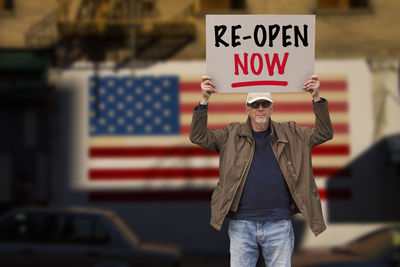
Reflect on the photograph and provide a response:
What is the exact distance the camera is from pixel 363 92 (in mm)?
15484

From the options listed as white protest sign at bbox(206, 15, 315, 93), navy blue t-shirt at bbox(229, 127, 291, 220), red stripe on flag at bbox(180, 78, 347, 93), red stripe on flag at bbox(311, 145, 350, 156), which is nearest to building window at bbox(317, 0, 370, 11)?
red stripe on flag at bbox(180, 78, 347, 93)

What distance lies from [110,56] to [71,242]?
720cm

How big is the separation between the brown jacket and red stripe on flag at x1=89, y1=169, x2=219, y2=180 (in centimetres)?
1057

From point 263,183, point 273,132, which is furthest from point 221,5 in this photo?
point 263,183

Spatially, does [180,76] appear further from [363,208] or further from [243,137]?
[243,137]

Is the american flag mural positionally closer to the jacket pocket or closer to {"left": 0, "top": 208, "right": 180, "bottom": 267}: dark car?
{"left": 0, "top": 208, "right": 180, "bottom": 267}: dark car

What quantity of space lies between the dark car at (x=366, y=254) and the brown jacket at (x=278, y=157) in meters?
3.83

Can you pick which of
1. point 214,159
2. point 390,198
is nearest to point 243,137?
point 214,159

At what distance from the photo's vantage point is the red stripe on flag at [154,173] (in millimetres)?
15203

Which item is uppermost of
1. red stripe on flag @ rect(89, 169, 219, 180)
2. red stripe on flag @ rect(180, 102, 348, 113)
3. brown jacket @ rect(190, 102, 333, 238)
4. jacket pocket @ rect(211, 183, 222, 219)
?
red stripe on flag @ rect(180, 102, 348, 113)

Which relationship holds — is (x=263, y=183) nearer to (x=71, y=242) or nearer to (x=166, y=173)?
(x=71, y=242)

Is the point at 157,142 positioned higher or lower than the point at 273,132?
lower

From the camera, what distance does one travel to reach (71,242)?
920 cm

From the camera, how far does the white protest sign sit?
4777 millimetres
